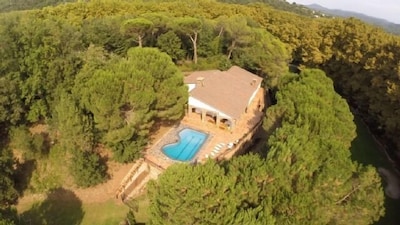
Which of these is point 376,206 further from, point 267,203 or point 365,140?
point 365,140

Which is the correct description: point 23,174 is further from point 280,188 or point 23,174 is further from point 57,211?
point 280,188

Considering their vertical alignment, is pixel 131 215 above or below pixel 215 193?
below

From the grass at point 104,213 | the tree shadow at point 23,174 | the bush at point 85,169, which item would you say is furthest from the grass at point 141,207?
the tree shadow at point 23,174

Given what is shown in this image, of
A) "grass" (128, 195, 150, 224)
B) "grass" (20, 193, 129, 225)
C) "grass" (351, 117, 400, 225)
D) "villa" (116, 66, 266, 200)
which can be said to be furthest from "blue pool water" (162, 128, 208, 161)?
"grass" (351, 117, 400, 225)

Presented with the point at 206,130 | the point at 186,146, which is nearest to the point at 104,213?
the point at 186,146

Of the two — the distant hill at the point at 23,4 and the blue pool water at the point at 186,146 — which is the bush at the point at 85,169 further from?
the distant hill at the point at 23,4

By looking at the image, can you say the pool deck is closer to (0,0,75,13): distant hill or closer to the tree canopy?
the tree canopy

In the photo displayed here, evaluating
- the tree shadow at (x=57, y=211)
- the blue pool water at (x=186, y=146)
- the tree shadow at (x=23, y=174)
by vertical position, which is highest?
the blue pool water at (x=186, y=146)

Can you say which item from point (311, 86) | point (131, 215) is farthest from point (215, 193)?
point (311, 86)
